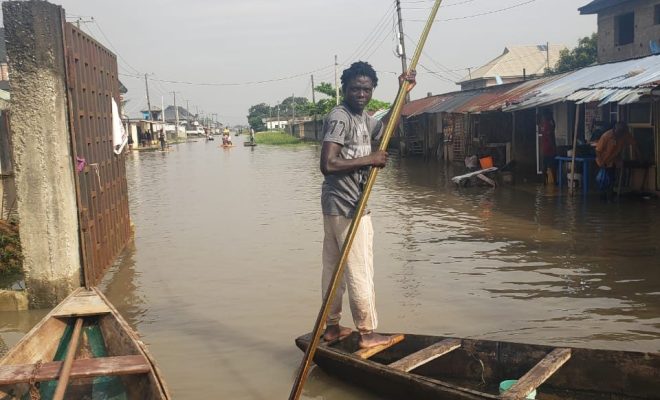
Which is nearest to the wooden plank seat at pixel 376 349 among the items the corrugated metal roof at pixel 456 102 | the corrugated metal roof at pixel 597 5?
the corrugated metal roof at pixel 456 102

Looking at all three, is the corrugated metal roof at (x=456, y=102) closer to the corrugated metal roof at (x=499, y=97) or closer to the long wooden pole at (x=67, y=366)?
the corrugated metal roof at (x=499, y=97)

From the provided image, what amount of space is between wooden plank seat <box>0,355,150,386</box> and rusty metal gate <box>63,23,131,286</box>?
2.32m

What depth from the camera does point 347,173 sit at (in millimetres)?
4141

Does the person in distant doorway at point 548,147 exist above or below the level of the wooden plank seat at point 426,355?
above

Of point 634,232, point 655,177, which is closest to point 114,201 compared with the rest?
point 634,232

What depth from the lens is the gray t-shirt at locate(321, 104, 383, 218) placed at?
161 inches

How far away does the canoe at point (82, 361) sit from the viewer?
343 cm

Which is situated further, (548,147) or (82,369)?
(548,147)

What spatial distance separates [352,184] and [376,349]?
1.12m

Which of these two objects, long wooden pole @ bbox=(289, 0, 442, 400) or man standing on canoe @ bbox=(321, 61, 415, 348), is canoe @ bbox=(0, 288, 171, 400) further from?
man standing on canoe @ bbox=(321, 61, 415, 348)

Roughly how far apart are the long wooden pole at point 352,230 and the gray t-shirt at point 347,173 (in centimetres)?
49

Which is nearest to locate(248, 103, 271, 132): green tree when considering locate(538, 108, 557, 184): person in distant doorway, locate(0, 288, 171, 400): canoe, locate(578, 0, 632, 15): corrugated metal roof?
locate(578, 0, 632, 15): corrugated metal roof

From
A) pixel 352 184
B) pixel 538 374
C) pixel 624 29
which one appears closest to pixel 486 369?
pixel 538 374

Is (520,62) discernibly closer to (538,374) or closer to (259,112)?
(538,374)
